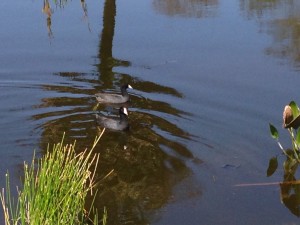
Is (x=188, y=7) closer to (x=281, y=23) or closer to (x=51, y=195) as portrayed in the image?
(x=281, y=23)

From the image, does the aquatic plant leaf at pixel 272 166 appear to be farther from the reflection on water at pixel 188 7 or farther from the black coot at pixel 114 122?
the reflection on water at pixel 188 7

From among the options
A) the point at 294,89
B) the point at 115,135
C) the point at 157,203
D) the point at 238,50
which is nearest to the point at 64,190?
the point at 157,203

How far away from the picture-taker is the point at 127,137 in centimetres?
1052

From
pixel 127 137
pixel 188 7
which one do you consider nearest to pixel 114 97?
pixel 127 137

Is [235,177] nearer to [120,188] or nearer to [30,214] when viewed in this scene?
[120,188]

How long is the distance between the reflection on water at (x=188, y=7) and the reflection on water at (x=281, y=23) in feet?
2.64

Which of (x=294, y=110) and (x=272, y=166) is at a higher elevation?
(x=294, y=110)

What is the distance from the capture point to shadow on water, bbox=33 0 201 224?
8.41m

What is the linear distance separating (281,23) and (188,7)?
2.51 m

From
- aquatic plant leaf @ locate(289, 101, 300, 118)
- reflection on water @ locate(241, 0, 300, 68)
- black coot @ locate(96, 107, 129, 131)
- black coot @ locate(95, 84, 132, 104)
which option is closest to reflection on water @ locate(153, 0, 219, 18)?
reflection on water @ locate(241, 0, 300, 68)

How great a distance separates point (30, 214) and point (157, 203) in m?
2.87

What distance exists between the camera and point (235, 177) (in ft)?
29.3

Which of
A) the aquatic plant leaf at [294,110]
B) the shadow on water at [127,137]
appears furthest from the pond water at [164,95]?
the aquatic plant leaf at [294,110]

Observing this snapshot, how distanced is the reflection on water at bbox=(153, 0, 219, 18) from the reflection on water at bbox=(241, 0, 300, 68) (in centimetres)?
80
